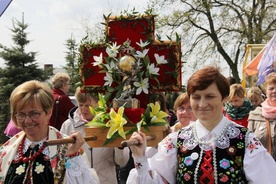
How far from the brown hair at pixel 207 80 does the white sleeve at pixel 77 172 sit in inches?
31.0

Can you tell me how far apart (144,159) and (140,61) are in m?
0.80

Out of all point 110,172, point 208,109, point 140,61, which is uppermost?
point 140,61

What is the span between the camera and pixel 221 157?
2930 millimetres

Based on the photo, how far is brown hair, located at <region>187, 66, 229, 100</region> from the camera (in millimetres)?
2932

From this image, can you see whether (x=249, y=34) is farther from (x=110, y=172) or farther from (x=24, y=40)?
(x=110, y=172)

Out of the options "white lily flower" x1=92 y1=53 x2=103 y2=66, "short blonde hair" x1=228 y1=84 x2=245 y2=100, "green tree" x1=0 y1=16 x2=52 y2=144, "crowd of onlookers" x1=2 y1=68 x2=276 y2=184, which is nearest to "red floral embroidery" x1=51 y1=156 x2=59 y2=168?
"crowd of onlookers" x1=2 y1=68 x2=276 y2=184

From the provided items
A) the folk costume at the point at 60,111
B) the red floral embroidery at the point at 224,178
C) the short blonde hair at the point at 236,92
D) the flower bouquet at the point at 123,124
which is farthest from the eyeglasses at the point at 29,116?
the short blonde hair at the point at 236,92

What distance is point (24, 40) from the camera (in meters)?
20.0

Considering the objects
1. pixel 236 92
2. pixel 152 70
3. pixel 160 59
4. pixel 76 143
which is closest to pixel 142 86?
pixel 152 70

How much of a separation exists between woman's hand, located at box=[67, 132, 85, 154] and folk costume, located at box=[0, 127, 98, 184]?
0.06 m

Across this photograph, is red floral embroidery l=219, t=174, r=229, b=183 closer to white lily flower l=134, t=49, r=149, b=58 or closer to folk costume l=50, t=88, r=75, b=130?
white lily flower l=134, t=49, r=149, b=58

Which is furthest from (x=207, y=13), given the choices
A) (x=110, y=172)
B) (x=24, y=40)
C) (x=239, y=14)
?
(x=110, y=172)

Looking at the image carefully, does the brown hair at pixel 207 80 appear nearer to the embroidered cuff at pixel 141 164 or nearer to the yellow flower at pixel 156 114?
the yellow flower at pixel 156 114

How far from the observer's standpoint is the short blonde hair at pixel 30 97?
9.53 feet
